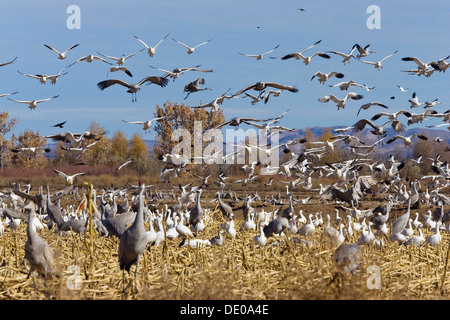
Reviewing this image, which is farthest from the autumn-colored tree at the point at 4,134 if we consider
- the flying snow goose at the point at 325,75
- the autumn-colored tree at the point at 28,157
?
the flying snow goose at the point at 325,75

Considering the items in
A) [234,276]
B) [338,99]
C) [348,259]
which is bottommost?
[234,276]

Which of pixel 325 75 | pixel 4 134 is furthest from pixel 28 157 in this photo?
pixel 325 75

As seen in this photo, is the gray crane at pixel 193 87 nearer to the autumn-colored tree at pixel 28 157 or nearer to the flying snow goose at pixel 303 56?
the flying snow goose at pixel 303 56

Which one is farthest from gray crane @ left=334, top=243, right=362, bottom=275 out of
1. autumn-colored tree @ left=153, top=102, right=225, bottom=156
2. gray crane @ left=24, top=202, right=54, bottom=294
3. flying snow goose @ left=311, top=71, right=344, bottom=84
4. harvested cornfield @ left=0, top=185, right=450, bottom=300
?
autumn-colored tree @ left=153, top=102, right=225, bottom=156

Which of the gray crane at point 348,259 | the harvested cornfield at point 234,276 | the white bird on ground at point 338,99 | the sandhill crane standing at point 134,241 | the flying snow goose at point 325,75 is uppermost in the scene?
the flying snow goose at point 325,75

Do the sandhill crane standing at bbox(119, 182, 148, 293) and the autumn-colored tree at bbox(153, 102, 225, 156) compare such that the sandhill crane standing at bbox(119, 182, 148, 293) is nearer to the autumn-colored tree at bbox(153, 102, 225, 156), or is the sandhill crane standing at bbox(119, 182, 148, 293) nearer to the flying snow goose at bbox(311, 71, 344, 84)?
the flying snow goose at bbox(311, 71, 344, 84)

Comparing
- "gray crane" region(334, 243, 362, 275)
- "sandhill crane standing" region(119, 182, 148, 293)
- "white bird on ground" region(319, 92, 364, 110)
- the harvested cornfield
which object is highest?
"white bird on ground" region(319, 92, 364, 110)

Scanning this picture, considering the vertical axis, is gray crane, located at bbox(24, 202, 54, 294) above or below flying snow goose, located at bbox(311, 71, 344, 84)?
below

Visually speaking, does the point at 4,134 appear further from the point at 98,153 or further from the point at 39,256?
the point at 39,256

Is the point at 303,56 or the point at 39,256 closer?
the point at 39,256

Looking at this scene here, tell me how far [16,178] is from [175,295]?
27.2m

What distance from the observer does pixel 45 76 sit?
17656 mm

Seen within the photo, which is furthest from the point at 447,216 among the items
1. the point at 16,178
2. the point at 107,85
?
the point at 16,178
